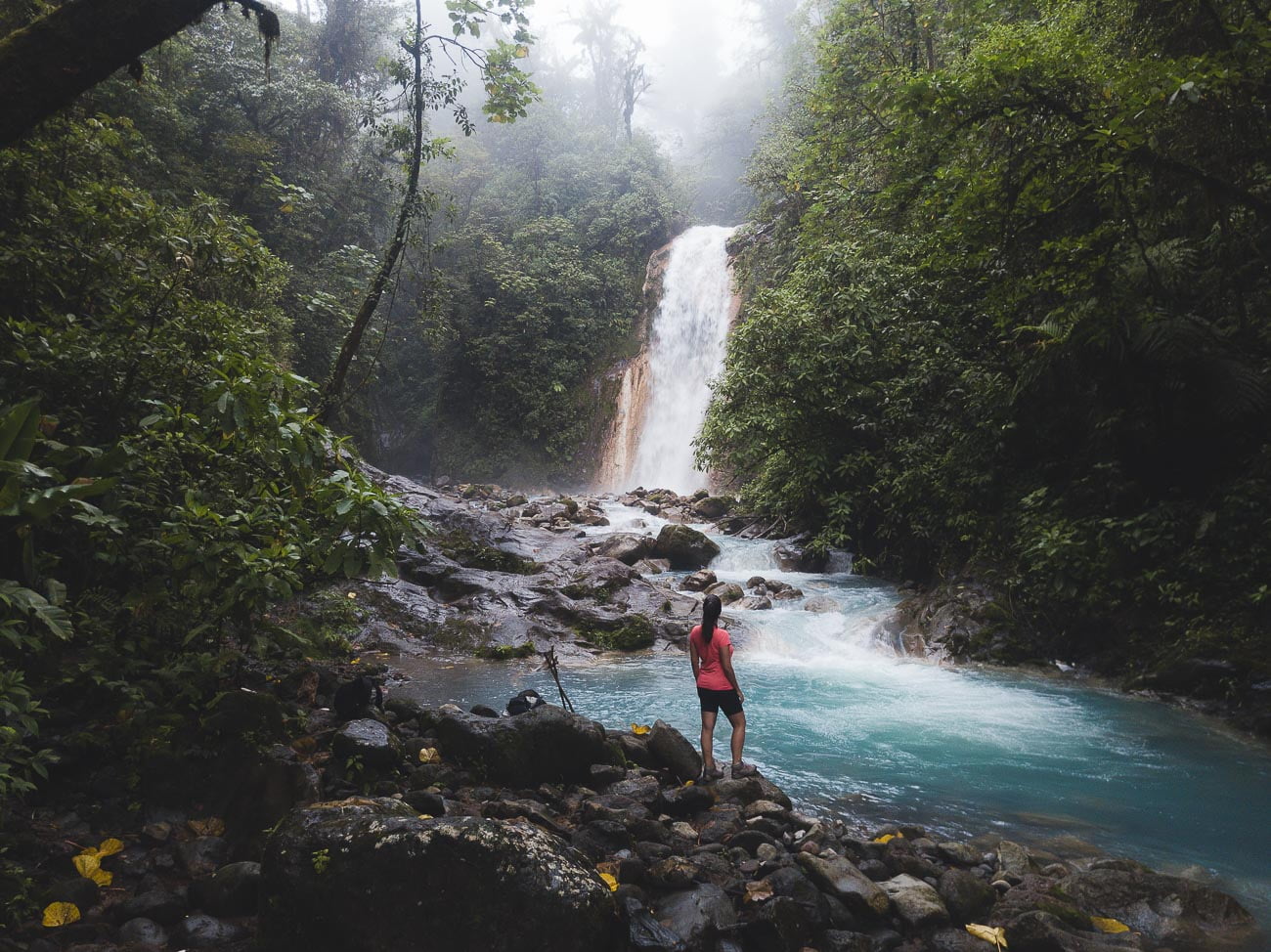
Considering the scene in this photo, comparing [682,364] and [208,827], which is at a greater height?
[682,364]

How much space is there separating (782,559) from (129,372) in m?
12.1

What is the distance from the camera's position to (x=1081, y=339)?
8234 mm

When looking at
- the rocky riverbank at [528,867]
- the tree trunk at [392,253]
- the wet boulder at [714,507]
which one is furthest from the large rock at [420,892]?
the wet boulder at [714,507]

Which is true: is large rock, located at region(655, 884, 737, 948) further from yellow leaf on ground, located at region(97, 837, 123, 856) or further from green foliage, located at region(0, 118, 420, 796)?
yellow leaf on ground, located at region(97, 837, 123, 856)

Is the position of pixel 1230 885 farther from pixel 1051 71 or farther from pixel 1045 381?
pixel 1051 71

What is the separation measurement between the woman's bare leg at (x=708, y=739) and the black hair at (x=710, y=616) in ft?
1.88

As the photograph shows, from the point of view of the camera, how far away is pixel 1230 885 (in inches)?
160

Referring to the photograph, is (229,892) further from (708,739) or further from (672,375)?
(672,375)

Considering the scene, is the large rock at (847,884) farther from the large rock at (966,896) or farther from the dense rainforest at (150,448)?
the dense rainforest at (150,448)

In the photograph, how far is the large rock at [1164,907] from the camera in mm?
3389

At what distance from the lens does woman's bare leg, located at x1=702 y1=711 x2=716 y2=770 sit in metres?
5.17

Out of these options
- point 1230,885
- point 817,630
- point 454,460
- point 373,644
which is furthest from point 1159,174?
point 454,460

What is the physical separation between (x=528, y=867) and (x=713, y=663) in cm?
301

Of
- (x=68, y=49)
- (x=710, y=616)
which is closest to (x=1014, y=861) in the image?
(x=710, y=616)
